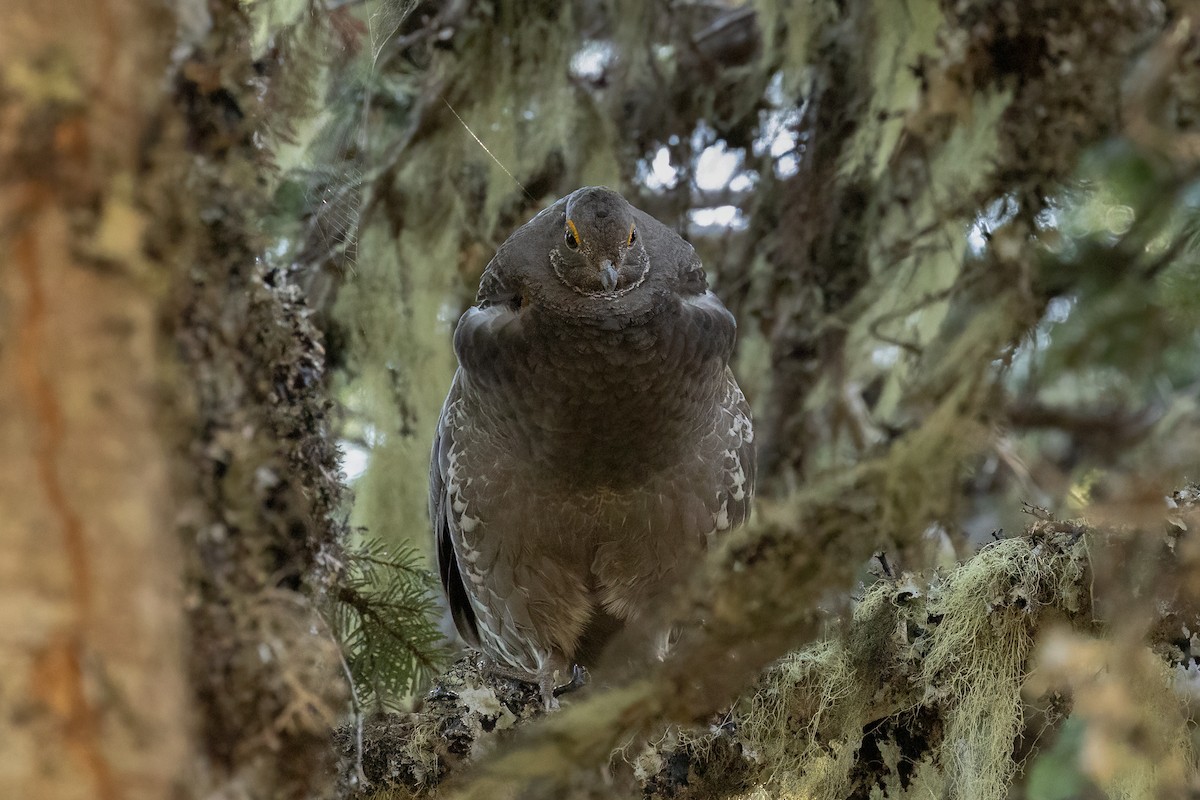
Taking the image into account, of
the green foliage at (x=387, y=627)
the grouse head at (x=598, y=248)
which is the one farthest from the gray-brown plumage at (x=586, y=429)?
the green foliage at (x=387, y=627)

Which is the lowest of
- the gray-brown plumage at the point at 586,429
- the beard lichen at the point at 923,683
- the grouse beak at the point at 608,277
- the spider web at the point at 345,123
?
the beard lichen at the point at 923,683

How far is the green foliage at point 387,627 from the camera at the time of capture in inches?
97.0

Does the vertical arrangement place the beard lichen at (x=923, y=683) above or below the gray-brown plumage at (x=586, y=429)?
below

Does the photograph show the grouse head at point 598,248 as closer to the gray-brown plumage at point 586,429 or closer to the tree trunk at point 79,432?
the gray-brown plumage at point 586,429

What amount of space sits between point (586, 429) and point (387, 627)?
871 mm

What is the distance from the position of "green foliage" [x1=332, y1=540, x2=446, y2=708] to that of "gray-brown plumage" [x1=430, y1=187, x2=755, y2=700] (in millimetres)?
632

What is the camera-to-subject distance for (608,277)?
3021 mm

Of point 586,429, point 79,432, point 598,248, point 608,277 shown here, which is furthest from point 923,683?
point 79,432

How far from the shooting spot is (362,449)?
14.6ft

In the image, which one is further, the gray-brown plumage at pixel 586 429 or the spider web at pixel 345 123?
the gray-brown plumage at pixel 586 429

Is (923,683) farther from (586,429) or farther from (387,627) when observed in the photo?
(387,627)

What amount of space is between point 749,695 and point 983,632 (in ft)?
2.16

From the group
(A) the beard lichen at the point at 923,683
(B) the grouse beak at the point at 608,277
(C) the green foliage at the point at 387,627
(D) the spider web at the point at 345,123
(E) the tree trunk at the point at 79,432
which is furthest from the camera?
(B) the grouse beak at the point at 608,277

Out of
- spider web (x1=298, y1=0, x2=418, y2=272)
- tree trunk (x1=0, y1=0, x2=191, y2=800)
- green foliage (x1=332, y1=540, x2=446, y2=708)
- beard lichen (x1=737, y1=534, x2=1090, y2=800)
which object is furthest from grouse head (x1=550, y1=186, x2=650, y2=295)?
tree trunk (x1=0, y1=0, x2=191, y2=800)
